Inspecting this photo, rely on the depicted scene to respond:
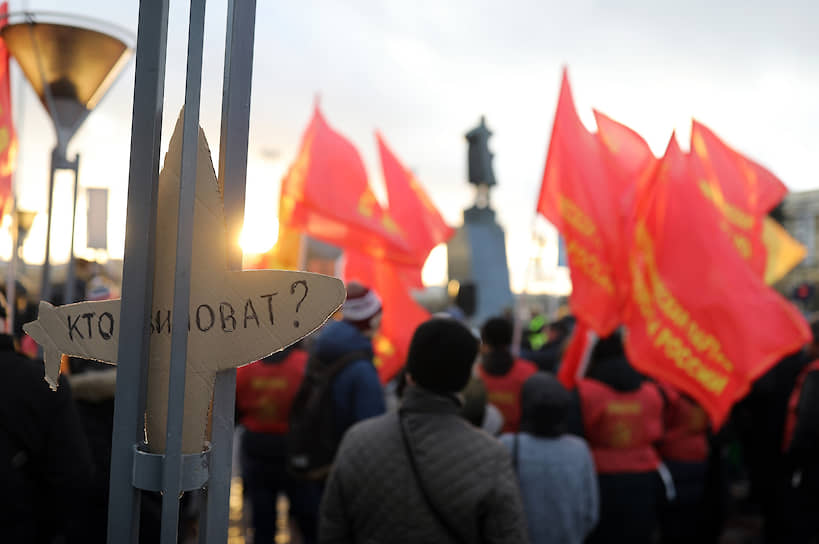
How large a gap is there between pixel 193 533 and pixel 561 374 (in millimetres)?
2841

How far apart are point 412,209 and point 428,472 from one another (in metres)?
5.00

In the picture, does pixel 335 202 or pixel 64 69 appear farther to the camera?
pixel 335 202

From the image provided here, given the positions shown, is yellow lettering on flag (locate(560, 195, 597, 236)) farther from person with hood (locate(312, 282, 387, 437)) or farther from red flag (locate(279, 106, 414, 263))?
red flag (locate(279, 106, 414, 263))

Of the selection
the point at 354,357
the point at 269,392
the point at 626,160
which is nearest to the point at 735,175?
the point at 626,160

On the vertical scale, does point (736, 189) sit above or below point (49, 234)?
above

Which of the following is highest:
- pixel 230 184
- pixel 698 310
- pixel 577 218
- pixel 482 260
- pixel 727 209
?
pixel 727 209

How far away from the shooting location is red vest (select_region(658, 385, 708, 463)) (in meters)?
4.41

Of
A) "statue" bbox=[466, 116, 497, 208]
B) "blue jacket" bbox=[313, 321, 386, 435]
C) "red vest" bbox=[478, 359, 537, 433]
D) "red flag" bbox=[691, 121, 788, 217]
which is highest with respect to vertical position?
"statue" bbox=[466, 116, 497, 208]

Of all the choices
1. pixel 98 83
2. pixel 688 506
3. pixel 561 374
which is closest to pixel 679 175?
pixel 561 374

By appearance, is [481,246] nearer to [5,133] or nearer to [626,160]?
[626,160]

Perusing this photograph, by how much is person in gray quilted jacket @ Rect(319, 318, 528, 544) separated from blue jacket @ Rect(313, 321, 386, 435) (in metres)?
1.45

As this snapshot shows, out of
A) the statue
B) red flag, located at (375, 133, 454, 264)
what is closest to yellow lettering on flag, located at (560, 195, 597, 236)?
red flag, located at (375, 133, 454, 264)

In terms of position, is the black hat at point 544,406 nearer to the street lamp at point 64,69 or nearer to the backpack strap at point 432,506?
the backpack strap at point 432,506

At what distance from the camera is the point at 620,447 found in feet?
12.0
